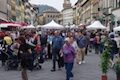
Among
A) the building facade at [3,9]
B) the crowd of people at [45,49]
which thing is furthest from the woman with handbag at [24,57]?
the building facade at [3,9]

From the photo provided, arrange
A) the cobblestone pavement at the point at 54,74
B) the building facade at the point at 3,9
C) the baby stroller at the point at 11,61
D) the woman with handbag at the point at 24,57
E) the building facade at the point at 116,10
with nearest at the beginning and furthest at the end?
the woman with handbag at the point at 24,57 → the cobblestone pavement at the point at 54,74 → the baby stroller at the point at 11,61 → the building facade at the point at 116,10 → the building facade at the point at 3,9

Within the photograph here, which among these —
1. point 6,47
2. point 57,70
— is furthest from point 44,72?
point 6,47

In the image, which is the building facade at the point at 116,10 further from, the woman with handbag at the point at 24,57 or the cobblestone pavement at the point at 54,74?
the woman with handbag at the point at 24,57

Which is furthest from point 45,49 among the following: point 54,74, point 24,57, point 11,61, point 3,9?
point 3,9

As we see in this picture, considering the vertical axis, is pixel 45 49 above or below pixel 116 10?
below

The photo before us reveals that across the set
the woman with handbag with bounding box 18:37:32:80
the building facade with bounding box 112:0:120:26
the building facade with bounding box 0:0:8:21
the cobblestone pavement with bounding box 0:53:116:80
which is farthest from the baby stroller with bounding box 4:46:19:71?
the building facade with bounding box 0:0:8:21

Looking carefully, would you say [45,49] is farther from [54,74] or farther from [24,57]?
[24,57]

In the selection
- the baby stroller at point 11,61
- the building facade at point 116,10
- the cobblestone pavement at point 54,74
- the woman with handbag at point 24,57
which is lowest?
the cobblestone pavement at point 54,74

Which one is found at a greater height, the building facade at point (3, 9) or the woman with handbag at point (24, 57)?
the building facade at point (3, 9)

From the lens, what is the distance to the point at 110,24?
64438 millimetres

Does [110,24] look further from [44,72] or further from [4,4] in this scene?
[44,72]

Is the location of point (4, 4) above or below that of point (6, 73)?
above

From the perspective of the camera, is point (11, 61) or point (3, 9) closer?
point (11, 61)

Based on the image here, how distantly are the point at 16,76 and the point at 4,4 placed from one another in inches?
2435
